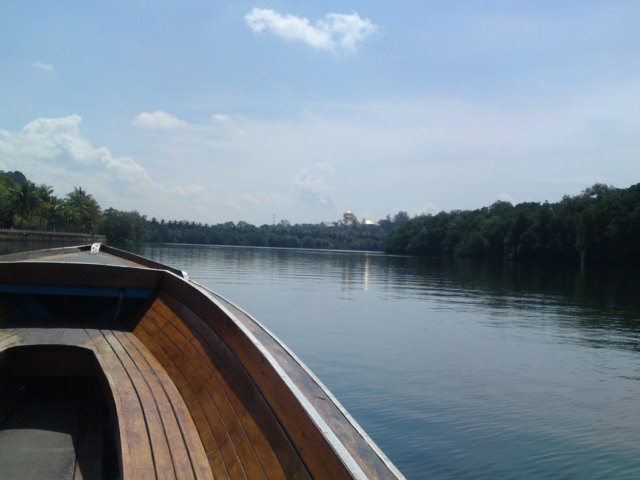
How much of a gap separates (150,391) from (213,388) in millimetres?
779

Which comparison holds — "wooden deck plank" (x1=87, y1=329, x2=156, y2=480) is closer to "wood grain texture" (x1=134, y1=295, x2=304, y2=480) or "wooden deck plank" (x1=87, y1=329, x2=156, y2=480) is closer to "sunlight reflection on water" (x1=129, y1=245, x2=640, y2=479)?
"wood grain texture" (x1=134, y1=295, x2=304, y2=480)

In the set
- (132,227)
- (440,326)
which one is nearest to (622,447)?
(440,326)

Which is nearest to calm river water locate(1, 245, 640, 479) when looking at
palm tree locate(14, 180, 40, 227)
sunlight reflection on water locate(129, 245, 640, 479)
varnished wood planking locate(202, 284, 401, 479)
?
sunlight reflection on water locate(129, 245, 640, 479)

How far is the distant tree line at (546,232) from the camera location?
7362 centimetres

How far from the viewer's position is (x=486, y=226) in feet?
342

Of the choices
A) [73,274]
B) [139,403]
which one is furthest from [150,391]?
[73,274]

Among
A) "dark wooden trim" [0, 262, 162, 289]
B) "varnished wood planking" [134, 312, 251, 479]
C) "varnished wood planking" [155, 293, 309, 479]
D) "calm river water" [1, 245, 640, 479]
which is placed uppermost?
"dark wooden trim" [0, 262, 162, 289]

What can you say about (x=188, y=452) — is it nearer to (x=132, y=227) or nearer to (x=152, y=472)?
(x=152, y=472)

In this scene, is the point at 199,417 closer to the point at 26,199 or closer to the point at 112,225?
the point at 26,199

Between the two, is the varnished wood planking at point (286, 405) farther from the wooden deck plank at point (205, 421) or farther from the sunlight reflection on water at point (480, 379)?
the sunlight reflection on water at point (480, 379)

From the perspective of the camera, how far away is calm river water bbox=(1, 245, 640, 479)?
716 cm

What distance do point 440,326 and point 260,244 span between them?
509 ft

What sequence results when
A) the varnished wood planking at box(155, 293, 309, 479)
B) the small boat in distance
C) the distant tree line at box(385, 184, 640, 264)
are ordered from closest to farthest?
1. the varnished wood planking at box(155, 293, 309, 479)
2. the small boat in distance
3. the distant tree line at box(385, 184, 640, 264)

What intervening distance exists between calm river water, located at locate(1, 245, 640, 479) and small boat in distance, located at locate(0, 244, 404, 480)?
330 centimetres
